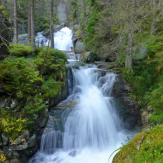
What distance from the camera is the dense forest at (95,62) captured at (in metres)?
10.6

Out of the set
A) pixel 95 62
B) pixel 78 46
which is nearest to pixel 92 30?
pixel 95 62

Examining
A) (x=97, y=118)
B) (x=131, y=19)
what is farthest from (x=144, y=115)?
(x=131, y=19)

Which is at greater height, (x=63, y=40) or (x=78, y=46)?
(x=63, y=40)

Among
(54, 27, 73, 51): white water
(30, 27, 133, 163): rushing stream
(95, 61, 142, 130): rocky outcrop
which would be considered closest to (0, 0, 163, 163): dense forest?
(95, 61, 142, 130): rocky outcrop

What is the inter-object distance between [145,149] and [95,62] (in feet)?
53.7

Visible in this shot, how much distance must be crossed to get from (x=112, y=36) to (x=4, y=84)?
11088 millimetres

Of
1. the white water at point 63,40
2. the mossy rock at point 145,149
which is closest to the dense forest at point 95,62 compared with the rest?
the mossy rock at point 145,149

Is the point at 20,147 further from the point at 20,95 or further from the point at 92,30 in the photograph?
the point at 92,30

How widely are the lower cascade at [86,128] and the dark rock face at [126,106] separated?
288mm

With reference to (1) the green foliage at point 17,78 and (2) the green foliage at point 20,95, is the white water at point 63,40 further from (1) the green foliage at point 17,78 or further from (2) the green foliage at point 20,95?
(1) the green foliage at point 17,78

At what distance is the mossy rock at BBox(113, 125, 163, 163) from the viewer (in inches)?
149

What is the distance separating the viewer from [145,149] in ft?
12.8

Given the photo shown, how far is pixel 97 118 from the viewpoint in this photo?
14.4 m

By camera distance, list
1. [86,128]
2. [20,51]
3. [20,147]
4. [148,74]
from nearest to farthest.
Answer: [20,147], [86,128], [20,51], [148,74]
